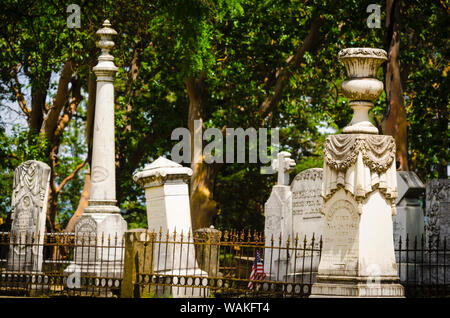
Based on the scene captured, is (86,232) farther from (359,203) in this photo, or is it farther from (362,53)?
(362,53)

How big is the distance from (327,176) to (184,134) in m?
18.8

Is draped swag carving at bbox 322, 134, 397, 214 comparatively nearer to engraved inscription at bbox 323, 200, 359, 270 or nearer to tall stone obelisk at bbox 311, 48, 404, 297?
tall stone obelisk at bbox 311, 48, 404, 297

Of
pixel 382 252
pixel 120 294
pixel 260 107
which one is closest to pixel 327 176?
pixel 382 252

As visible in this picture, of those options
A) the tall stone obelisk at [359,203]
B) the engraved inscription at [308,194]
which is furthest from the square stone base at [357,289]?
the engraved inscription at [308,194]

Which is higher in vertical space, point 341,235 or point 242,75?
point 242,75

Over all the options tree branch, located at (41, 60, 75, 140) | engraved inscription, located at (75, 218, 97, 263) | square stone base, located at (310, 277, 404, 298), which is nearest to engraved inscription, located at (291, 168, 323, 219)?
engraved inscription, located at (75, 218, 97, 263)

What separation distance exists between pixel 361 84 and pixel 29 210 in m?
9.77

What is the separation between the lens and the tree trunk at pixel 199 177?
75.8 feet

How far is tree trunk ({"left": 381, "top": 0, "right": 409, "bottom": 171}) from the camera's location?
19641 millimetres

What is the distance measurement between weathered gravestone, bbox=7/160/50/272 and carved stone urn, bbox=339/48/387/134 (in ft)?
30.0

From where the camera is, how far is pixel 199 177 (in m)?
23.5

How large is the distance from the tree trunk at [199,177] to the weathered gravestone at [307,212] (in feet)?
15.5

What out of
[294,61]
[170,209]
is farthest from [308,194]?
[294,61]

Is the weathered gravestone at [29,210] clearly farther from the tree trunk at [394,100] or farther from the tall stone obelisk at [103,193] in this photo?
the tree trunk at [394,100]
